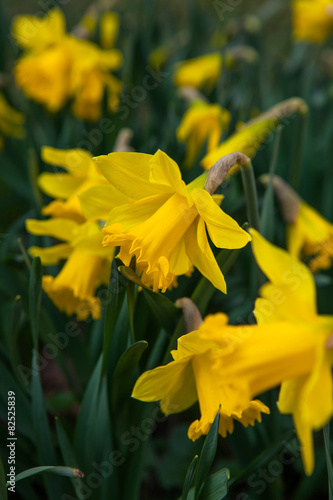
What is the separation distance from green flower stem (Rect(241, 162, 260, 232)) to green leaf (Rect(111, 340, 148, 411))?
13.3 inches

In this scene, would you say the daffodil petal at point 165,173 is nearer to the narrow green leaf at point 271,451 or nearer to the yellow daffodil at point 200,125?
the narrow green leaf at point 271,451

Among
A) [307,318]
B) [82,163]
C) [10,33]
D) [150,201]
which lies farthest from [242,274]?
[10,33]

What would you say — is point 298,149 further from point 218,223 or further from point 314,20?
point 314,20

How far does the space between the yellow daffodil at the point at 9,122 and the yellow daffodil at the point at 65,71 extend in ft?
0.80

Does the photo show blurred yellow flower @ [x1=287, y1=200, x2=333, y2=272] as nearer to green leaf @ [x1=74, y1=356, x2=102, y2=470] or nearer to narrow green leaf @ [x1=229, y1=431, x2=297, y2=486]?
narrow green leaf @ [x1=229, y1=431, x2=297, y2=486]

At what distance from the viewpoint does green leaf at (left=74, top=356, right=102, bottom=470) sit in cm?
110

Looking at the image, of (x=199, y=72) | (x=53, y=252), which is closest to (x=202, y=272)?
(x=53, y=252)

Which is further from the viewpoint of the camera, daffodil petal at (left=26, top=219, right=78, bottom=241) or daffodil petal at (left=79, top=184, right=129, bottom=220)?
daffodil petal at (left=26, top=219, right=78, bottom=241)

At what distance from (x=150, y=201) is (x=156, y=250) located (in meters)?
0.11

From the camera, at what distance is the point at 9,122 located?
8.00ft

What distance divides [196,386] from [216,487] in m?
0.17

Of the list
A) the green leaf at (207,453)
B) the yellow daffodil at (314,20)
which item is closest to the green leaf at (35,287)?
the green leaf at (207,453)

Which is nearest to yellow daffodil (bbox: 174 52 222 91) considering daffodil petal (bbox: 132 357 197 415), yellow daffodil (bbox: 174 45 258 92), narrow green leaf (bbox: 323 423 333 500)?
yellow daffodil (bbox: 174 45 258 92)

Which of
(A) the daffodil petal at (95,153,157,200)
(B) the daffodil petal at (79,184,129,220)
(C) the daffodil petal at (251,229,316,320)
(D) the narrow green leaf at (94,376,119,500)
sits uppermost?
(A) the daffodil petal at (95,153,157,200)
